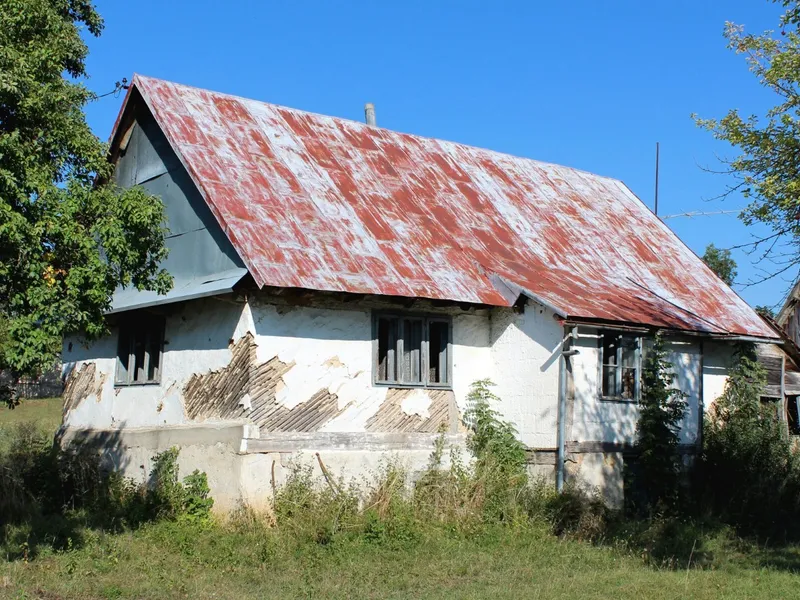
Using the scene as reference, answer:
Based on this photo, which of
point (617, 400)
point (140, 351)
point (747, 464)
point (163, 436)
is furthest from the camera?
point (747, 464)

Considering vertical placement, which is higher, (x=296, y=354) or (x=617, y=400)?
(x=296, y=354)

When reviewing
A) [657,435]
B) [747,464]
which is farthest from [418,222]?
[747,464]

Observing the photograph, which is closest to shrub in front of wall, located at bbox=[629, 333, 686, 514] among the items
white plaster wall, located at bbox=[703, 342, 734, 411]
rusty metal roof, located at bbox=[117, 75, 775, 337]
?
rusty metal roof, located at bbox=[117, 75, 775, 337]

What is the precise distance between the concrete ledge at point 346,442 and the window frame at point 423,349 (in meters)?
0.77

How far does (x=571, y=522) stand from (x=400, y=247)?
5013 millimetres

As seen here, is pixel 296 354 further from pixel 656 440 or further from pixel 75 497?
pixel 656 440

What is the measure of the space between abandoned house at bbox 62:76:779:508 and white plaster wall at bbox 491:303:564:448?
3 centimetres

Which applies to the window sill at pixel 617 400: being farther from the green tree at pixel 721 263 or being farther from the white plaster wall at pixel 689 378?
the green tree at pixel 721 263

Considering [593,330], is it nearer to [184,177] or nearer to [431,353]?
[431,353]

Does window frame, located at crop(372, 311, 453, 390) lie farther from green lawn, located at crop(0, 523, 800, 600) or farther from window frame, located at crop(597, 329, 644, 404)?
green lawn, located at crop(0, 523, 800, 600)

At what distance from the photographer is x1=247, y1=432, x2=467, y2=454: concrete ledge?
13266 mm

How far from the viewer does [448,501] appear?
13883 millimetres

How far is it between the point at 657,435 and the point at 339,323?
5.61 m

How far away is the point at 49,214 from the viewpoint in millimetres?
9992
